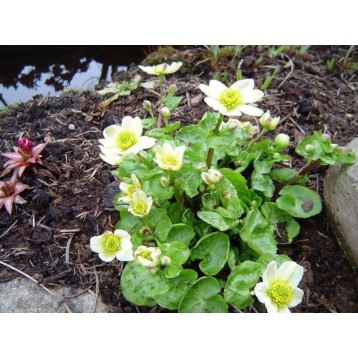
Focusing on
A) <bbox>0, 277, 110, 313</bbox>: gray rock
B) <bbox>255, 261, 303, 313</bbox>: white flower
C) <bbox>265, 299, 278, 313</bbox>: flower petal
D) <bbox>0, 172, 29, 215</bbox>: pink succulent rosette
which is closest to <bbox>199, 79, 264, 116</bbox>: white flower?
<bbox>255, 261, 303, 313</bbox>: white flower

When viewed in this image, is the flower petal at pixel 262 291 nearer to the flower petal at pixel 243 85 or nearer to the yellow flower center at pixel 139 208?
the yellow flower center at pixel 139 208

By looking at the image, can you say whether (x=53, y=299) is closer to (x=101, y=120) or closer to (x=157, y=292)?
(x=157, y=292)

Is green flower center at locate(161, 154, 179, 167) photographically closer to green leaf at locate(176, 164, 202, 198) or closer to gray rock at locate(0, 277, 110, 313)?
green leaf at locate(176, 164, 202, 198)

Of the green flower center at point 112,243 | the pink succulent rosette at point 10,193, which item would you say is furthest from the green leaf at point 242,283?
the pink succulent rosette at point 10,193

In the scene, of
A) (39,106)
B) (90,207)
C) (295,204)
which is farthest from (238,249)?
(39,106)

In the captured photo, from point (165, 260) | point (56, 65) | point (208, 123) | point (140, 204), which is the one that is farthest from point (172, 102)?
point (56, 65)

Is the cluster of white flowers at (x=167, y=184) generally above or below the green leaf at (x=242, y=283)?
above

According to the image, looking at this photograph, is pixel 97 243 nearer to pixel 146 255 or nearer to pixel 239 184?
pixel 146 255
